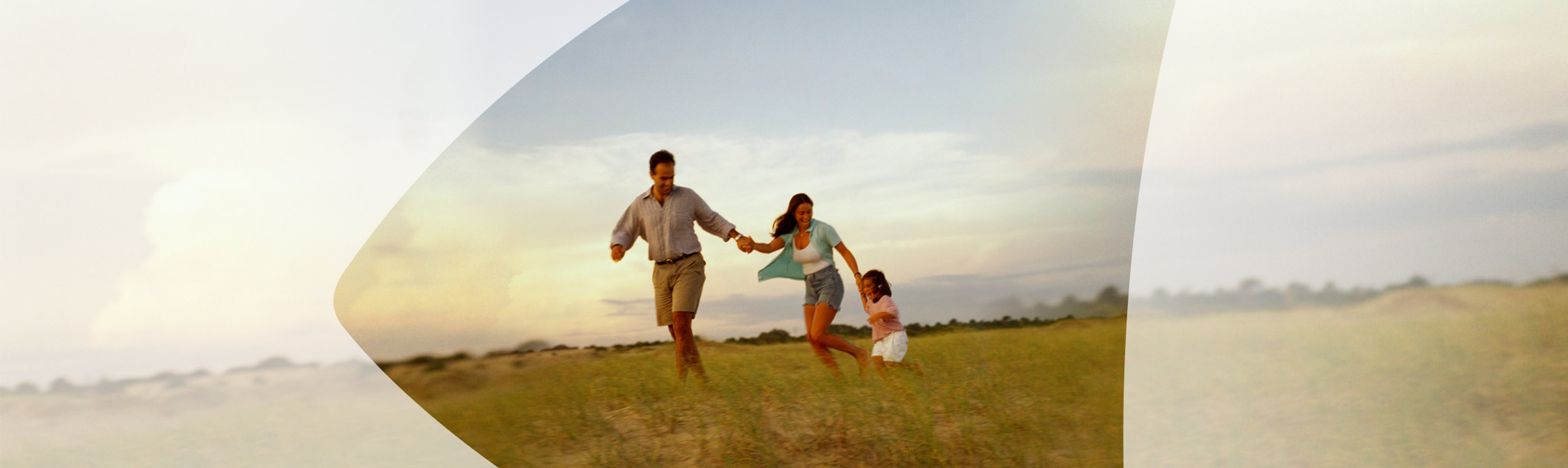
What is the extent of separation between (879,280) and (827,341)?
72 centimetres

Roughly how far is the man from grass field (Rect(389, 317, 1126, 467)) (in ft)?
1.86

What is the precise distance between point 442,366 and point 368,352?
0.83m

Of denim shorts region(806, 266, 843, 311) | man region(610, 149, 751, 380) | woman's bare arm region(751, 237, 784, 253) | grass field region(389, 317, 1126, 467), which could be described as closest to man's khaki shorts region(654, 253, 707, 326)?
man region(610, 149, 751, 380)

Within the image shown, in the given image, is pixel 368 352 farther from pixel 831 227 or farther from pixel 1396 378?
pixel 1396 378

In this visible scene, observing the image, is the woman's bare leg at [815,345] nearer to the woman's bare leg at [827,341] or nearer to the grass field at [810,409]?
the woman's bare leg at [827,341]

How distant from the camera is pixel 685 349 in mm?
9125

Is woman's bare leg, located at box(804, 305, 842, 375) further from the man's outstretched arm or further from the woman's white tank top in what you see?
the man's outstretched arm

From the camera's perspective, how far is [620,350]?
11.2 meters

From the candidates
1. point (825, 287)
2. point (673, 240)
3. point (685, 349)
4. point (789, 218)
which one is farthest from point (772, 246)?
point (685, 349)

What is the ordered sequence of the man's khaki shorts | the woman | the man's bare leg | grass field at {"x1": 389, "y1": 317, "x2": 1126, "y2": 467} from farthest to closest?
1. the woman
2. the man's bare leg
3. the man's khaki shorts
4. grass field at {"x1": 389, "y1": 317, "x2": 1126, "y2": 467}

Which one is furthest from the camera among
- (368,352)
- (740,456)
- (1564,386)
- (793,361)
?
(368,352)

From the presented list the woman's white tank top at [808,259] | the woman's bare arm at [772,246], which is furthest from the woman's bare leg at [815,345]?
the woman's bare arm at [772,246]

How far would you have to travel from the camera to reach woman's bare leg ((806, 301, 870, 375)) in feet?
30.5

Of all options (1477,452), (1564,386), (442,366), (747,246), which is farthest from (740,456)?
(1564,386)
